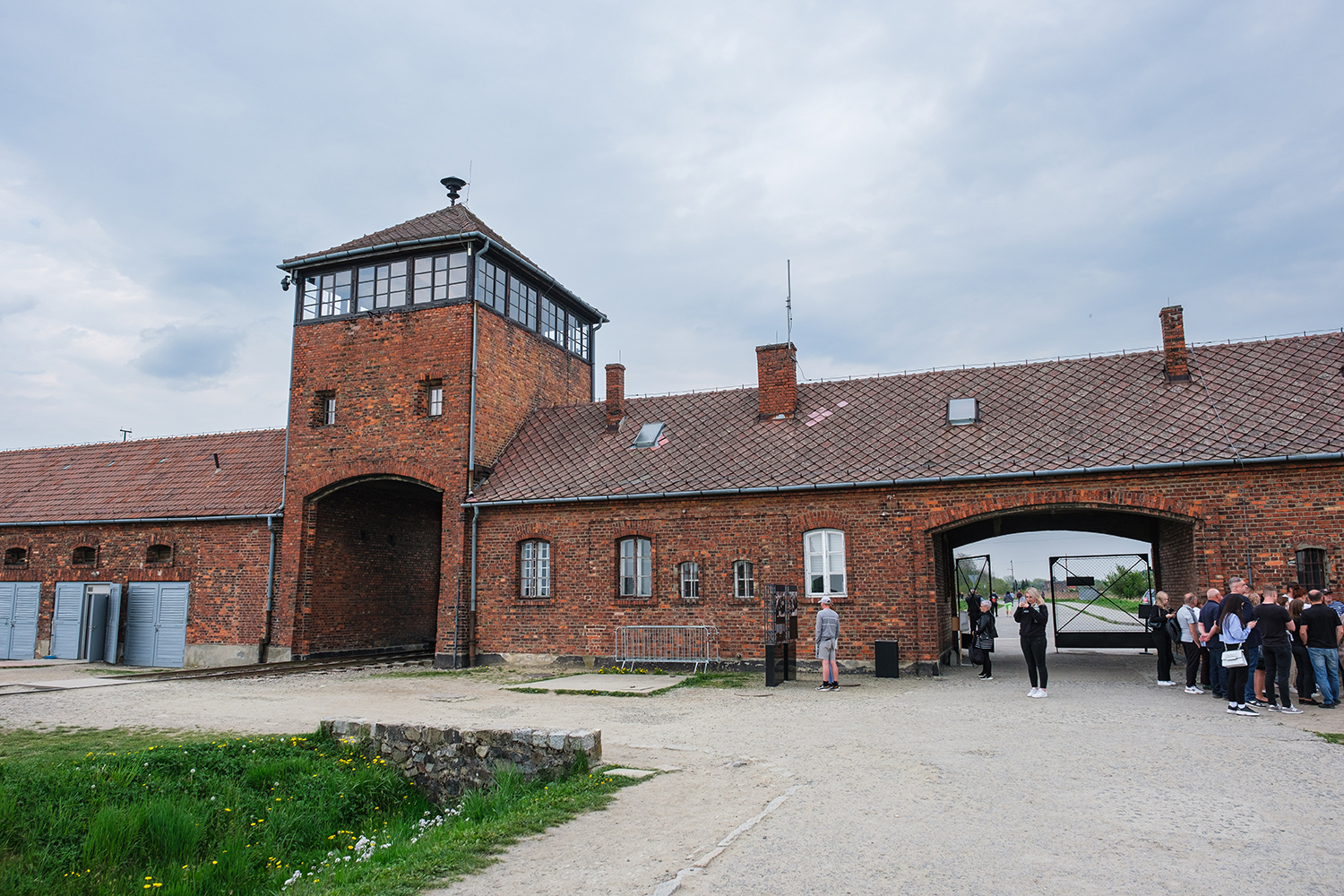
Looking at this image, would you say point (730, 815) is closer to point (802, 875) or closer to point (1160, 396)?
point (802, 875)

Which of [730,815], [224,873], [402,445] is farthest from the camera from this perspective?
[402,445]

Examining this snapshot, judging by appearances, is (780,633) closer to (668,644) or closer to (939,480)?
(668,644)

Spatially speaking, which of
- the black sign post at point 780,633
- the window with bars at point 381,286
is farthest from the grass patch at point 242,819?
the window with bars at point 381,286

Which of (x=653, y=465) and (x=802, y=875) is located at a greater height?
(x=653, y=465)

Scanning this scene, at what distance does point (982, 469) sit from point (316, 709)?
11.0m

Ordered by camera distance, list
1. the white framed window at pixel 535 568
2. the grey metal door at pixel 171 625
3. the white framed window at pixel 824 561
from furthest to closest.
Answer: the grey metal door at pixel 171 625, the white framed window at pixel 535 568, the white framed window at pixel 824 561

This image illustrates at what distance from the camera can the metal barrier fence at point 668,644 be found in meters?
16.3

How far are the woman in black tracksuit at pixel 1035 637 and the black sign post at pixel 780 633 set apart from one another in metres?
3.79

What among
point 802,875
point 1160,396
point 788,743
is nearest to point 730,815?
point 802,875

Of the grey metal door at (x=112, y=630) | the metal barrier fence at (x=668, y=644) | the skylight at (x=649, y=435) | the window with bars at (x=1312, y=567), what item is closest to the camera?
the window with bars at (x=1312, y=567)

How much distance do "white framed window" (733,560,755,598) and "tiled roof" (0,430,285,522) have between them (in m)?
10.8

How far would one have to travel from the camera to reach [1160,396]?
636 inches

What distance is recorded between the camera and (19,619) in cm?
2239

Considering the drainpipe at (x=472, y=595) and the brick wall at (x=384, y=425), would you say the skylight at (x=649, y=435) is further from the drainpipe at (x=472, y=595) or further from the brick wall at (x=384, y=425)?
the drainpipe at (x=472, y=595)
